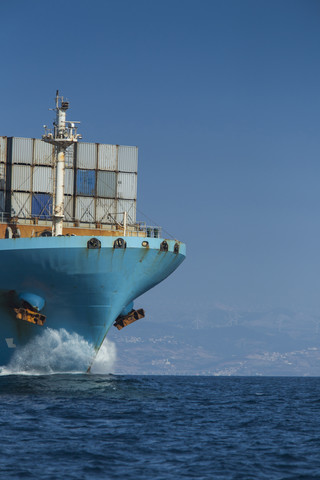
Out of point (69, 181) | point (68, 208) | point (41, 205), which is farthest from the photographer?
point (69, 181)

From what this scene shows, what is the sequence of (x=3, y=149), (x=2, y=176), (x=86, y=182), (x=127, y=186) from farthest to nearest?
(x=127, y=186), (x=86, y=182), (x=3, y=149), (x=2, y=176)

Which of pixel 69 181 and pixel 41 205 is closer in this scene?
pixel 41 205

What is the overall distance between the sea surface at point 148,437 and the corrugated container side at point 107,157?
2170 centimetres

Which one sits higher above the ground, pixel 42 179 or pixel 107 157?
pixel 107 157

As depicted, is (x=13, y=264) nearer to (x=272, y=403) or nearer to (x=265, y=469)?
(x=272, y=403)

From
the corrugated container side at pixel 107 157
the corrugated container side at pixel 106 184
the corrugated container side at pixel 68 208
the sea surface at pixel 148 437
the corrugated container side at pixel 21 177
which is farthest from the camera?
the corrugated container side at pixel 107 157

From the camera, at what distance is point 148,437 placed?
27984 mm

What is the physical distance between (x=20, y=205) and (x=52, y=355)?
11.8m

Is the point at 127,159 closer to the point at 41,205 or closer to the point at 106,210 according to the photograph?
the point at 106,210

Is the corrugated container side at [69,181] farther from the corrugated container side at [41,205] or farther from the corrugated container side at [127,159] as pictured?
the corrugated container side at [127,159]

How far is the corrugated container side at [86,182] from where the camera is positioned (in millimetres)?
58875

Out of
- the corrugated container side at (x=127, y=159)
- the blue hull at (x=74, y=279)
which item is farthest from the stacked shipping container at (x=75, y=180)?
the blue hull at (x=74, y=279)

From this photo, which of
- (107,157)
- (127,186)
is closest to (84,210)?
(127,186)

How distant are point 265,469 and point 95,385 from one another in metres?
25.6
